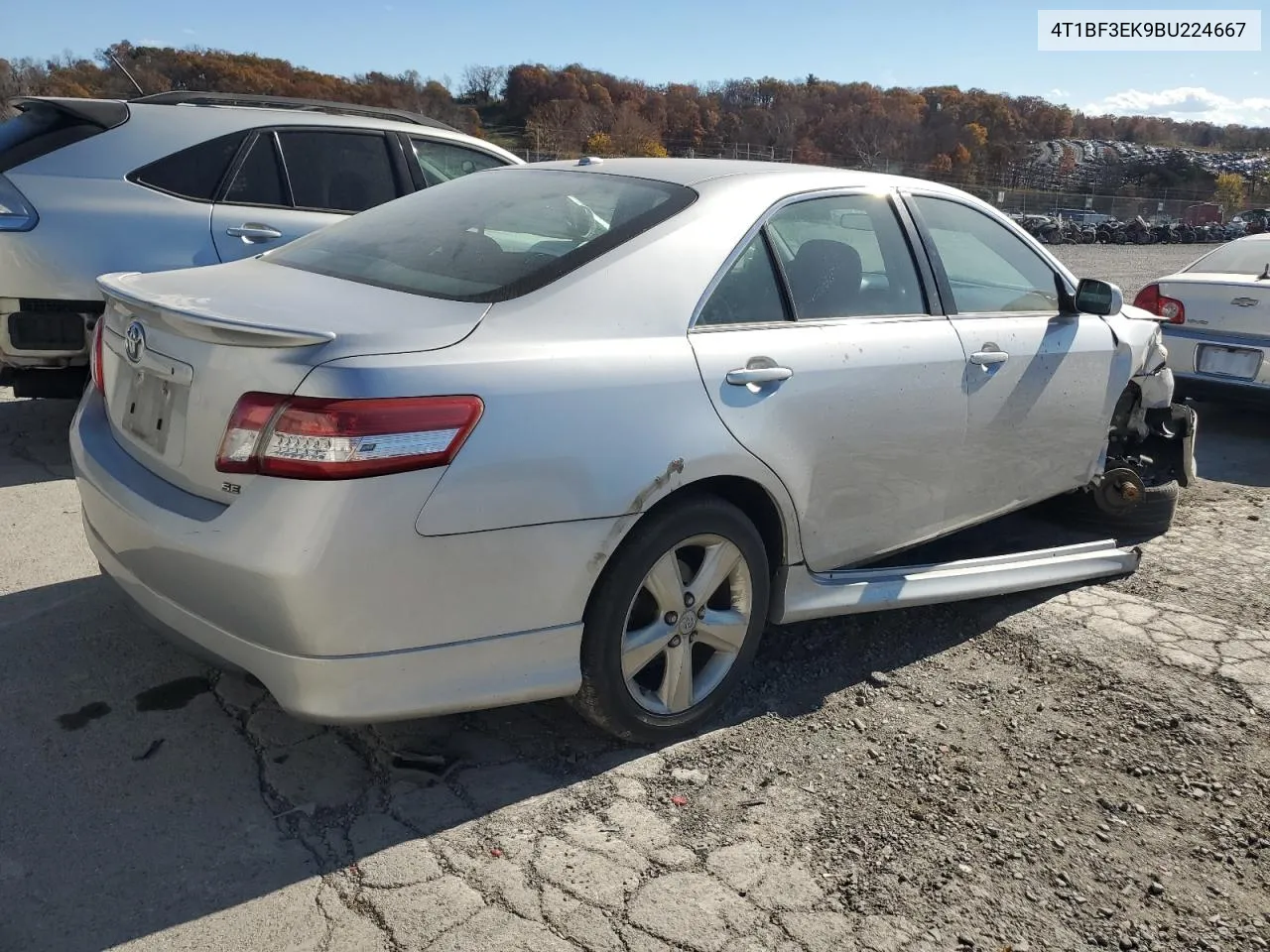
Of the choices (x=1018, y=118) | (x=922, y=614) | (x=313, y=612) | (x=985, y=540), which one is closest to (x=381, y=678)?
(x=313, y=612)

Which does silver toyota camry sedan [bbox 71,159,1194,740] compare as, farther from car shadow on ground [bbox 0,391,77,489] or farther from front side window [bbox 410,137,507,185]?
front side window [bbox 410,137,507,185]

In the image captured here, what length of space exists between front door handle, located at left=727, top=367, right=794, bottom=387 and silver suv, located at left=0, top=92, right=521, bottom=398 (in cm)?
293

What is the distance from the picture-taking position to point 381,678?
7.88 feet

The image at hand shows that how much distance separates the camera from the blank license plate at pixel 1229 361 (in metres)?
6.84

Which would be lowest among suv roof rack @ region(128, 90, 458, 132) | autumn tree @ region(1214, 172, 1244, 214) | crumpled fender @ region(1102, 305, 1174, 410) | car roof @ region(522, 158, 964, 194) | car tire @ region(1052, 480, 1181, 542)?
car tire @ region(1052, 480, 1181, 542)

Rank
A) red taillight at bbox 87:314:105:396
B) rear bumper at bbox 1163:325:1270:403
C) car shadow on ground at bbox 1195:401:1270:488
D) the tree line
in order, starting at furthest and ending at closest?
the tree line → rear bumper at bbox 1163:325:1270:403 → car shadow on ground at bbox 1195:401:1270:488 → red taillight at bbox 87:314:105:396

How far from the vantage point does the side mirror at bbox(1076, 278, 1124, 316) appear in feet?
13.9

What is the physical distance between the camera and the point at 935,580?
12.0 ft

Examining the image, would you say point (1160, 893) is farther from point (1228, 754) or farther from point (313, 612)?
point (313, 612)

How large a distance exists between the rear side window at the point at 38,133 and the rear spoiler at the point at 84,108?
1 centimetres

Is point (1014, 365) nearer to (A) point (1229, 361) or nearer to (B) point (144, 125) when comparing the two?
(A) point (1229, 361)

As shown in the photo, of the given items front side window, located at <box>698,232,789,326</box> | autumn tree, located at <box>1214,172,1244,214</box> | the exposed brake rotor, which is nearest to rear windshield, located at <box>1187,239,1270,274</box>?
the exposed brake rotor

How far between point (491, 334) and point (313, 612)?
0.76m

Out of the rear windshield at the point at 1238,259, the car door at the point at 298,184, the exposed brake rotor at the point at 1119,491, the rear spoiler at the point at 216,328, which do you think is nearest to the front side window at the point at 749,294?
the rear spoiler at the point at 216,328
